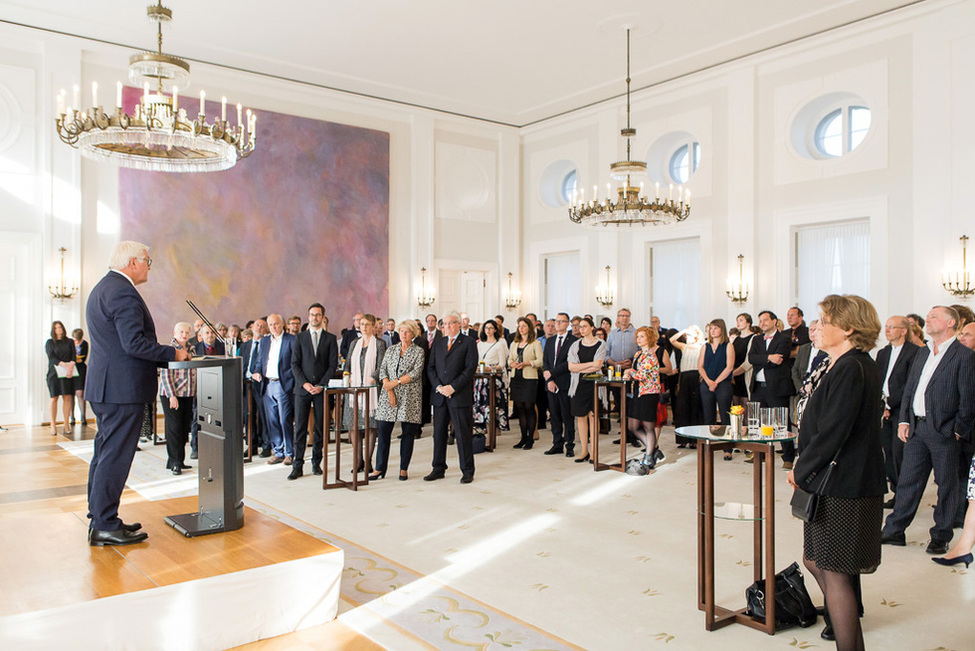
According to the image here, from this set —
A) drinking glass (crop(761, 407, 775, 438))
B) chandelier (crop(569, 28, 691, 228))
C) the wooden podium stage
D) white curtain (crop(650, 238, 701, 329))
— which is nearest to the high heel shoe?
drinking glass (crop(761, 407, 775, 438))

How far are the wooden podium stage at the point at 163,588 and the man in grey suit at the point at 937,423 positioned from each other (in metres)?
3.96

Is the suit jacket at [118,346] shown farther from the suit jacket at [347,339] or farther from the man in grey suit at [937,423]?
the suit jacket at [347,339]

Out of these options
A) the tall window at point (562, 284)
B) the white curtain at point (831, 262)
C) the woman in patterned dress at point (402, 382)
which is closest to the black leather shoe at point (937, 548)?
the woman in patterned dress at point (402, 382)

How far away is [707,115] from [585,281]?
3.94 meters

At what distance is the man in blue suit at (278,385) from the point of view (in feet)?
26.0

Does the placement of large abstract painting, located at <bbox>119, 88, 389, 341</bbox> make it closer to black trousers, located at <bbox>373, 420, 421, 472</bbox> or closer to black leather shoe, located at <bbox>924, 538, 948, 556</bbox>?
black trousers, located at <bbox>373, 420, 421, 472</bbox>

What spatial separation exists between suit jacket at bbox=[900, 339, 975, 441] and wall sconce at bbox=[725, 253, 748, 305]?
7083 mm

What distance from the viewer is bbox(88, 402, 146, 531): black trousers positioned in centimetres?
389

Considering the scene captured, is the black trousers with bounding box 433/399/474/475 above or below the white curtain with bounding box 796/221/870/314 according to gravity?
below

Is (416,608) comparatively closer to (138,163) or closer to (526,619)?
(526,619)

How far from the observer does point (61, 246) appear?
11156mm

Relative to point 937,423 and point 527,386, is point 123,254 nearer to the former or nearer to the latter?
point 937,423

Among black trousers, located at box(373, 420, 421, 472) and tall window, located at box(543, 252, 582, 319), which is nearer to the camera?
black trousers, located at box(373, 420, 421, 472)

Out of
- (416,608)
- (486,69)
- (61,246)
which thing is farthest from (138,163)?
(486,69)
